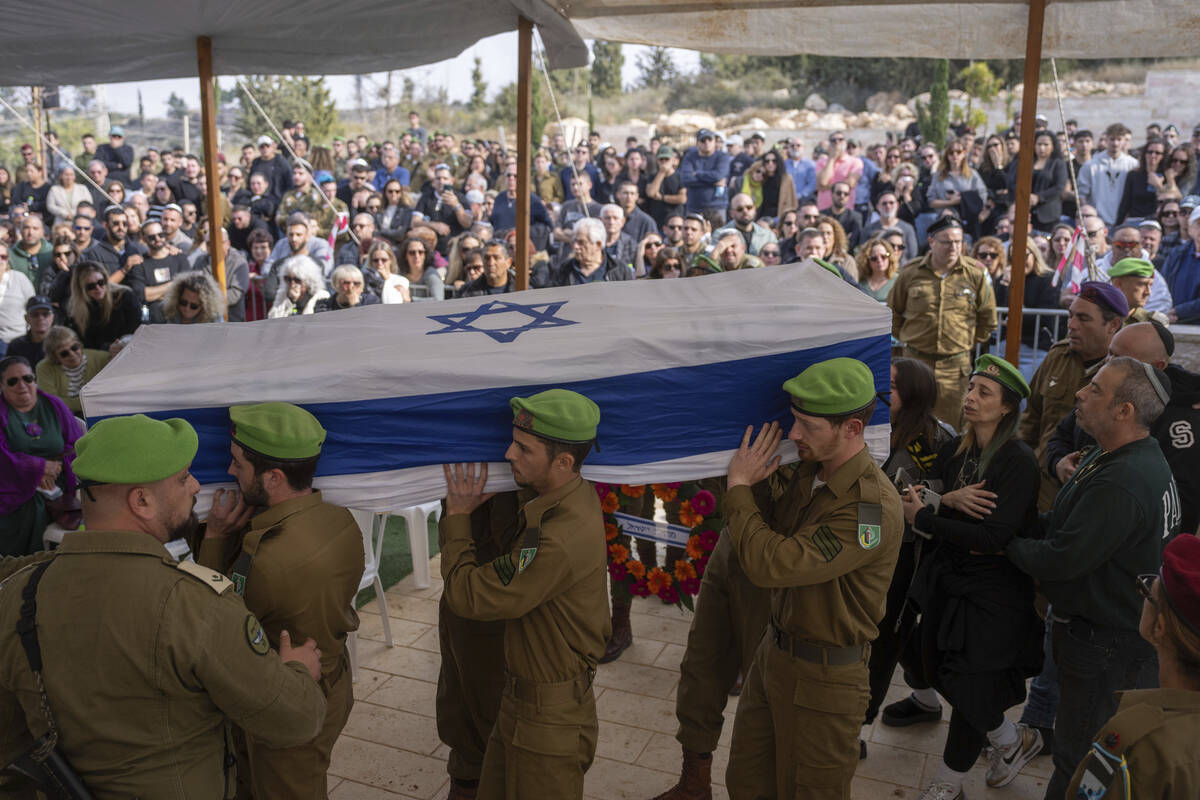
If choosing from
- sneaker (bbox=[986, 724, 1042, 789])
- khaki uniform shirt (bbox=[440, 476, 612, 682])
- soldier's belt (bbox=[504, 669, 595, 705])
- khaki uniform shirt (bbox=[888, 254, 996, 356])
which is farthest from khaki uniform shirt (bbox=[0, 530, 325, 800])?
khaki uniform shirt (bbox=[888, 254, 996, 356])

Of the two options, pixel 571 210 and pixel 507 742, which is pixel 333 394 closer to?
pixel 507 742

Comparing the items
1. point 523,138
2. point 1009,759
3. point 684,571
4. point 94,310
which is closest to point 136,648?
point 684,571

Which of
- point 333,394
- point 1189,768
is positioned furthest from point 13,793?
point 1189,768

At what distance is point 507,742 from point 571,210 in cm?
989

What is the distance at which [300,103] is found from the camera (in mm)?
30625

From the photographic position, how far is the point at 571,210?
1208cm

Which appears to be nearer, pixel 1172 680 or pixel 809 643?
pixel 1172 680

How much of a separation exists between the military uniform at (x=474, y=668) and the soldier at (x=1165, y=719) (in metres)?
1.77

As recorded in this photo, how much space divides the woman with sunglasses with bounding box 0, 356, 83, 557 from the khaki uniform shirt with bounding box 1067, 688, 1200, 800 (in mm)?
4507

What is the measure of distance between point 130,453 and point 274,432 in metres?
0.41

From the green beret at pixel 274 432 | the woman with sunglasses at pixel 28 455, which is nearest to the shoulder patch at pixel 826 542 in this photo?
the green beret at pixel 274 432

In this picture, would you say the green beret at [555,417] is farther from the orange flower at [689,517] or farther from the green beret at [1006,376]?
the green beret at [1006,376]

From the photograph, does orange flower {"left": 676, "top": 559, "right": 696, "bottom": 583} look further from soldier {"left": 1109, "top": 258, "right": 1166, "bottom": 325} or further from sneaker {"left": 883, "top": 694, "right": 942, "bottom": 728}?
soldier {"left": 1109, "top": 258, "right": 1166, "bottom": 325}

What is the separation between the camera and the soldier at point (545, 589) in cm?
257
